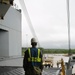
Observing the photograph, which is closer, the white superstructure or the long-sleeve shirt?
the long-sleeve shirt

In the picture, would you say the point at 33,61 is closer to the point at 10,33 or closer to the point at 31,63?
the point at 31,63

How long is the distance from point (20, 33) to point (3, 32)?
4730mm

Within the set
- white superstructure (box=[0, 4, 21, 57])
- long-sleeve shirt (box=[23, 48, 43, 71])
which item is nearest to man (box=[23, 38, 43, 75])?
long-sleeve shirt (box=[23, 48, 43, 71])

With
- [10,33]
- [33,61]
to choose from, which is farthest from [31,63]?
[10,33]

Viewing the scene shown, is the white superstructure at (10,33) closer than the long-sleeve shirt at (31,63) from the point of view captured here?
No

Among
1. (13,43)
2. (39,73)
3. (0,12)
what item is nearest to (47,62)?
(13,43)

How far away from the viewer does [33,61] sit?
552 cm

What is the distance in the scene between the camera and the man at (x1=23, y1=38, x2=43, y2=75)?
548 centimetres

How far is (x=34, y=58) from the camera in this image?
5.52 metres

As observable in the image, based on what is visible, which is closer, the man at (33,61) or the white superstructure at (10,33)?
the man at (33,61)

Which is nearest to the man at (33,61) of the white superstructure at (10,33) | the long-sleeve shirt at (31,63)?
the long-sleeve shirt at (31,63)

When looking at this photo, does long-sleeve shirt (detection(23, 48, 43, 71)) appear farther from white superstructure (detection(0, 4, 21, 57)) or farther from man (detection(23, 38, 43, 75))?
white superstructure (detection(0, 4, 21, 57))

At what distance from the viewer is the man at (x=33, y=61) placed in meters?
5.48

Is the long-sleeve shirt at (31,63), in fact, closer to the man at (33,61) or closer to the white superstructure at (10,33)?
the man at (33,61)
